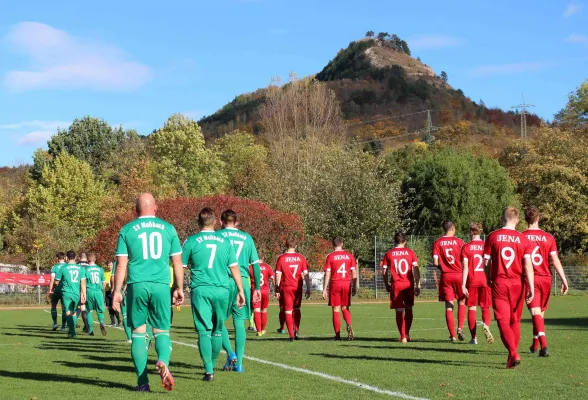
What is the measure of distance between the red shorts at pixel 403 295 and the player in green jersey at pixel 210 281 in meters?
5.38

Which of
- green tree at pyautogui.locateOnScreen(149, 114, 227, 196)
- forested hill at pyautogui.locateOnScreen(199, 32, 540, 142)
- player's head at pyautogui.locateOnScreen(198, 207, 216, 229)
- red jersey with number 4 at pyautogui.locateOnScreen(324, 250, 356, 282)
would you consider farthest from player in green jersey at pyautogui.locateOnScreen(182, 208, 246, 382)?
forested hill at pyautogui.locateOnScreen(199, 32, 540, 142)

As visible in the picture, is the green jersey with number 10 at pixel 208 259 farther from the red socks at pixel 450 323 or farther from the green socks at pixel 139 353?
the red socks at pixel 450 323

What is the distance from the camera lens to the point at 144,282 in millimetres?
8852

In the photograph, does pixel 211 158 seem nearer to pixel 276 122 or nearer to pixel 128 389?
pixel 276 122

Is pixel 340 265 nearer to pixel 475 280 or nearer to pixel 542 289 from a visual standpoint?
pixel 475 280

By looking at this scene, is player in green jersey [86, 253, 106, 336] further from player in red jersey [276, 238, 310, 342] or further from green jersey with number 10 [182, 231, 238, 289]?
green jersey with number 10 [182, 231, 238, 289]

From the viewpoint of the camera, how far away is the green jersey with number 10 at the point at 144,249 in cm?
887

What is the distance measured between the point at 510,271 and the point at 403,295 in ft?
14.1

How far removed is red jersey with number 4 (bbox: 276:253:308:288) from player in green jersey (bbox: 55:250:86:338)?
190 inches

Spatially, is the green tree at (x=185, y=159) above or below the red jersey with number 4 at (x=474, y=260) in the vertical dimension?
above

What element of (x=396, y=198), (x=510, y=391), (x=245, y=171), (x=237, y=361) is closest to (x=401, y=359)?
(x=237, y=361)

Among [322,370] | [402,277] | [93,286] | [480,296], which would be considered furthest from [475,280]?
[93,286]

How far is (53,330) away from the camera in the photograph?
2105 cm

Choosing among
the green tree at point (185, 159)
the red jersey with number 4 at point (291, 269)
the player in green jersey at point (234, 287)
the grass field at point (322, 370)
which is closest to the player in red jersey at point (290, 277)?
the red jersey with number 4 at point (291, 269)
